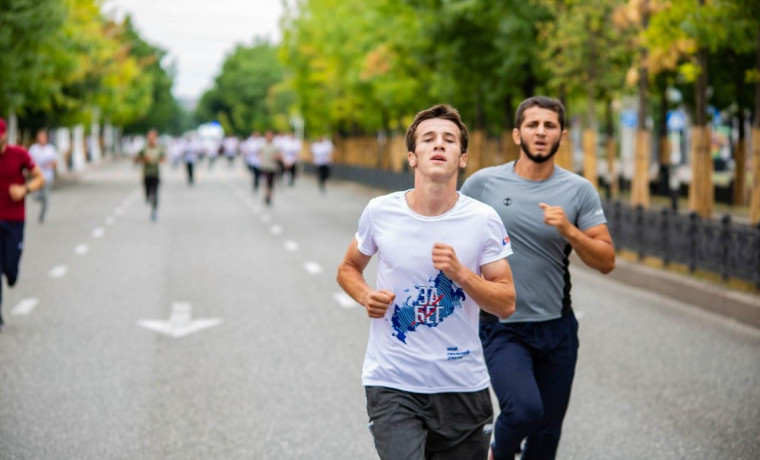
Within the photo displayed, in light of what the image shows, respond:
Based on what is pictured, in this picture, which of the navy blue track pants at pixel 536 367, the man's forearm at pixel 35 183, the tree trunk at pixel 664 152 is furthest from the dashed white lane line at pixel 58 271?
the tree trunk at pixel 664 152

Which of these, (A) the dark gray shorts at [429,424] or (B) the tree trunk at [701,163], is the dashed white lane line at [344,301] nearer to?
(B) the tree trunk at [701,163]

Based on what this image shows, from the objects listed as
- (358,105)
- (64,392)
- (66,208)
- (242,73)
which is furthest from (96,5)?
(242,73)

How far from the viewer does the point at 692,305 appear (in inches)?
511

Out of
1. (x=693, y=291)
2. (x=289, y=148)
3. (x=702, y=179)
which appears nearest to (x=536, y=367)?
(x=693, y=291)

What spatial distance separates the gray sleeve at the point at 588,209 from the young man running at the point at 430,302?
130 cm

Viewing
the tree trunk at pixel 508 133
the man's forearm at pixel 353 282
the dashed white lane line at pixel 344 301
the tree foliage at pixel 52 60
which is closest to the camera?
the man's forearm at pixel 353 282

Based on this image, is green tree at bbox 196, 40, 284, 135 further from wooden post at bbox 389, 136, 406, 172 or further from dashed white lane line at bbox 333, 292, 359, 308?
dashed white lane line at bbox 333, 292, 359, 308

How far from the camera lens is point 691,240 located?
14.2m

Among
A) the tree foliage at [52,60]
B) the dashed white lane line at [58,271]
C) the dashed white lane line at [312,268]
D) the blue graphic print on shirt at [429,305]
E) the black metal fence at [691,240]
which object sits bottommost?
the dashed white lane line at [312,268]

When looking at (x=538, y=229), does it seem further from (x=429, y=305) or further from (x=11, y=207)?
(x=11, y=207)

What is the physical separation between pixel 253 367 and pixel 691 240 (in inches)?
275

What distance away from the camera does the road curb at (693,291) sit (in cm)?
1171

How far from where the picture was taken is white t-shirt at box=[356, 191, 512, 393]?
4.00 metres

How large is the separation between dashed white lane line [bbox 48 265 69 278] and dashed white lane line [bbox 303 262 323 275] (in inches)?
127
